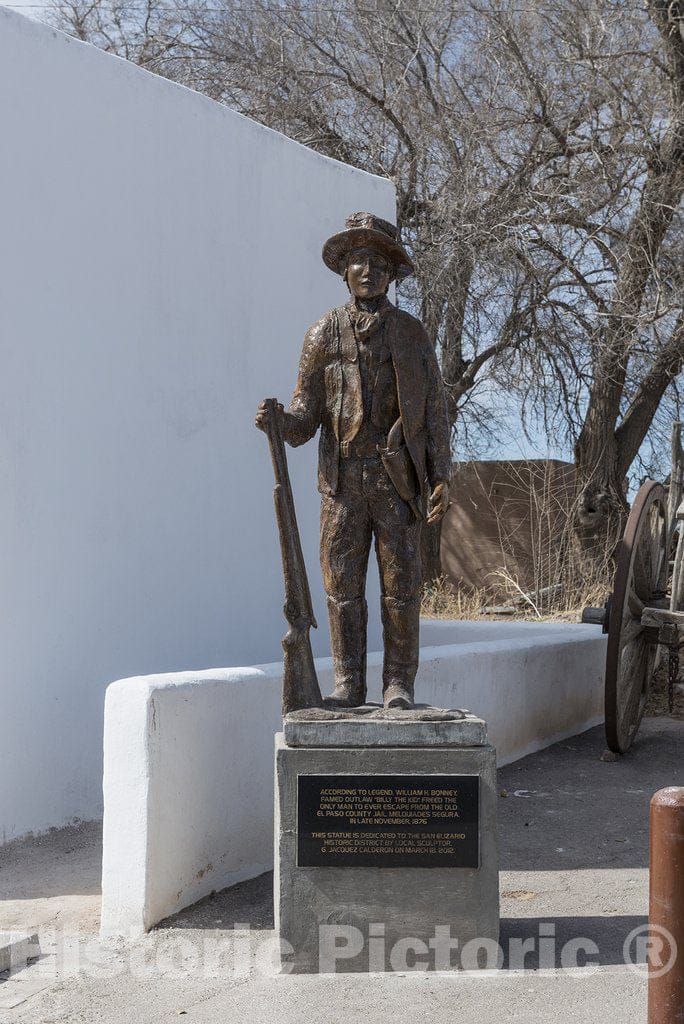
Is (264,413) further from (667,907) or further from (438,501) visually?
(667,907)

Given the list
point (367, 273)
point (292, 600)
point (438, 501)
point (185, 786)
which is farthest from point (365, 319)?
point (185, 786)

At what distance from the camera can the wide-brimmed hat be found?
458cm

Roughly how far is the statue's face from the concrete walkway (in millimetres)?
2529

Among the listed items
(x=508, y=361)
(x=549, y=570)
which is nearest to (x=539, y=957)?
(x=549, y=570)

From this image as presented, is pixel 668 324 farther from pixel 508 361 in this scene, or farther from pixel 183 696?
pixel 183 696

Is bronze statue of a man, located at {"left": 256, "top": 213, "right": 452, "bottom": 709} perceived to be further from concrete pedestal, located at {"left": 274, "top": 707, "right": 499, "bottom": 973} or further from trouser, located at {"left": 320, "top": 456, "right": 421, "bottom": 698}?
concrete pedestal, located at {"left": 274, "top": 707, "right": 499, "bottom": 973}

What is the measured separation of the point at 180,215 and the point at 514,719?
12.5 feet

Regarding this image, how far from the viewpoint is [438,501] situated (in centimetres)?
455

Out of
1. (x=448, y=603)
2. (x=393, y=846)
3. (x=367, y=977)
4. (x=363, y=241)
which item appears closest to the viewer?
(x=367, y=977)

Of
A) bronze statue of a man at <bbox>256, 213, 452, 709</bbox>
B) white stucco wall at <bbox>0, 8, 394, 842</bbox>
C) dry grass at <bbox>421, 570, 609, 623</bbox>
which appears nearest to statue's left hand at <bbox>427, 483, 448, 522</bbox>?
bronze statue of a man at <bbox>256, 213, 452, 709</bbox>

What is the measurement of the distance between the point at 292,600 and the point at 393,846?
99cm

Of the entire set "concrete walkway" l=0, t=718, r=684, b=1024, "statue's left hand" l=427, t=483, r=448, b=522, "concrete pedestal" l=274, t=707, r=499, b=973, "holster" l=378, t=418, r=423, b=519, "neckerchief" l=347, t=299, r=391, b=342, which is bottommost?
"concrete walkway" l=0, t=718, r=684, b=1024

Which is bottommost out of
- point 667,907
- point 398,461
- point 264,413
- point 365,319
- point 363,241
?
point 667,907

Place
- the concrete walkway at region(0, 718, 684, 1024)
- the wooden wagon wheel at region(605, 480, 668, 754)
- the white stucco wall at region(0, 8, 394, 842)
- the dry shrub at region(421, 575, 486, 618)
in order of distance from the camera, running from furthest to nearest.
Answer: the dry shrub at region(421, 575, 486, 618) → the wooden wagon wheel at region(605, 480, 668, 754) → the white stucco wall at region(0, 8, 394, 842) → the concrete walkway at region(0, 718, 684, 1024)
